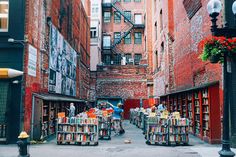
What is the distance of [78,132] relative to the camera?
1327cm

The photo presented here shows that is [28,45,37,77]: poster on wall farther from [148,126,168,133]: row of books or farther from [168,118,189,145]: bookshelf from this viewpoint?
[168,118,189,145]: bookshelf

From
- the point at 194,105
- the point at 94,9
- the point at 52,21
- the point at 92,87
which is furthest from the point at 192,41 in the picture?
the point at 94,9

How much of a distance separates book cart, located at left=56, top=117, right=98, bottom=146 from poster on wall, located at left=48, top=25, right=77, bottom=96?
14.8 feet

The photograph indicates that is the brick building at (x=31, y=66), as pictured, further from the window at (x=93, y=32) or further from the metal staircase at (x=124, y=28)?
the metal staircase at (x=124, y=28)

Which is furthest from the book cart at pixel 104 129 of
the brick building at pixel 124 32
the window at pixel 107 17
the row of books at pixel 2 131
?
the window at pixel 107 17

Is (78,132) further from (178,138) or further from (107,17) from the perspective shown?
(107,17)

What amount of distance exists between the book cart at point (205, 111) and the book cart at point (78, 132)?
5487mm

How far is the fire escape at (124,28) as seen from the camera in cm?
4269

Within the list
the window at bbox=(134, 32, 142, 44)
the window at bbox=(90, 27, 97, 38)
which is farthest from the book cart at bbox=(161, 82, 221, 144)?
the window at bbox=(134, 32, 142, 44)

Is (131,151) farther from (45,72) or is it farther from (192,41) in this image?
(192,41)

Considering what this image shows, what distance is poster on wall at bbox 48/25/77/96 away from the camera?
17.7 m

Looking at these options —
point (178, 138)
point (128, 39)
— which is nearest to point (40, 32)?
point (178, 138)

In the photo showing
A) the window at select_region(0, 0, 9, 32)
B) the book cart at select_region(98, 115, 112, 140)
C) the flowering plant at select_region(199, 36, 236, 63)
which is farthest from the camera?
the book cart at select_region(98, 115, 112, 140)

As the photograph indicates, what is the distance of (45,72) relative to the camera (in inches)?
643
